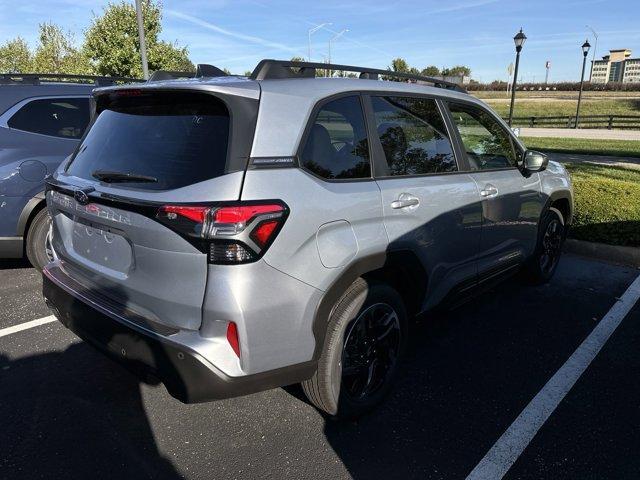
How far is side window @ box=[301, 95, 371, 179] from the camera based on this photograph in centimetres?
249

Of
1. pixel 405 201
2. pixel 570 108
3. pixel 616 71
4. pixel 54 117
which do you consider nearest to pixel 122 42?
pixel 54 117

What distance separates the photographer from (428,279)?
3.12 meters

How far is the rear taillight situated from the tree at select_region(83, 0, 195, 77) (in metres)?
19.2

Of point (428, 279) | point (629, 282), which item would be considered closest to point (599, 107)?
point (629, 282)

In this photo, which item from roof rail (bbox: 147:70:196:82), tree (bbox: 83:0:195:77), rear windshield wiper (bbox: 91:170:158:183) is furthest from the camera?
tree (bbox: 83:0:195:77)

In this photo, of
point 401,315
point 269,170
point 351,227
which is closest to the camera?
point 269,170

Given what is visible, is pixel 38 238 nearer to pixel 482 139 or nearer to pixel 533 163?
pixel 482 139

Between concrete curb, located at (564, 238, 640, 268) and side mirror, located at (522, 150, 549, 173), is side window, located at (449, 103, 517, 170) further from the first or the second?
concrete curb, located at (564, 238, 640, 268)

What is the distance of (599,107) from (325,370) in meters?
47.5

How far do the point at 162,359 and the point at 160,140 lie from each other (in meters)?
1.03

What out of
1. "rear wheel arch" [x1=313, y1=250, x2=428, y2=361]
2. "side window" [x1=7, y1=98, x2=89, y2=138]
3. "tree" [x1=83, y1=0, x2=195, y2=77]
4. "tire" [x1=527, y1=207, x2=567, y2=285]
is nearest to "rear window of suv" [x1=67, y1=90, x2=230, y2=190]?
"rear wheel arch" [x1=313, y1=250, x2=428, y2=361]

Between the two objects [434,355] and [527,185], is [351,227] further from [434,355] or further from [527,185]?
[527,185]

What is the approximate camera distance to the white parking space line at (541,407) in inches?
99.2

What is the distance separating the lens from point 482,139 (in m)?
3.93
